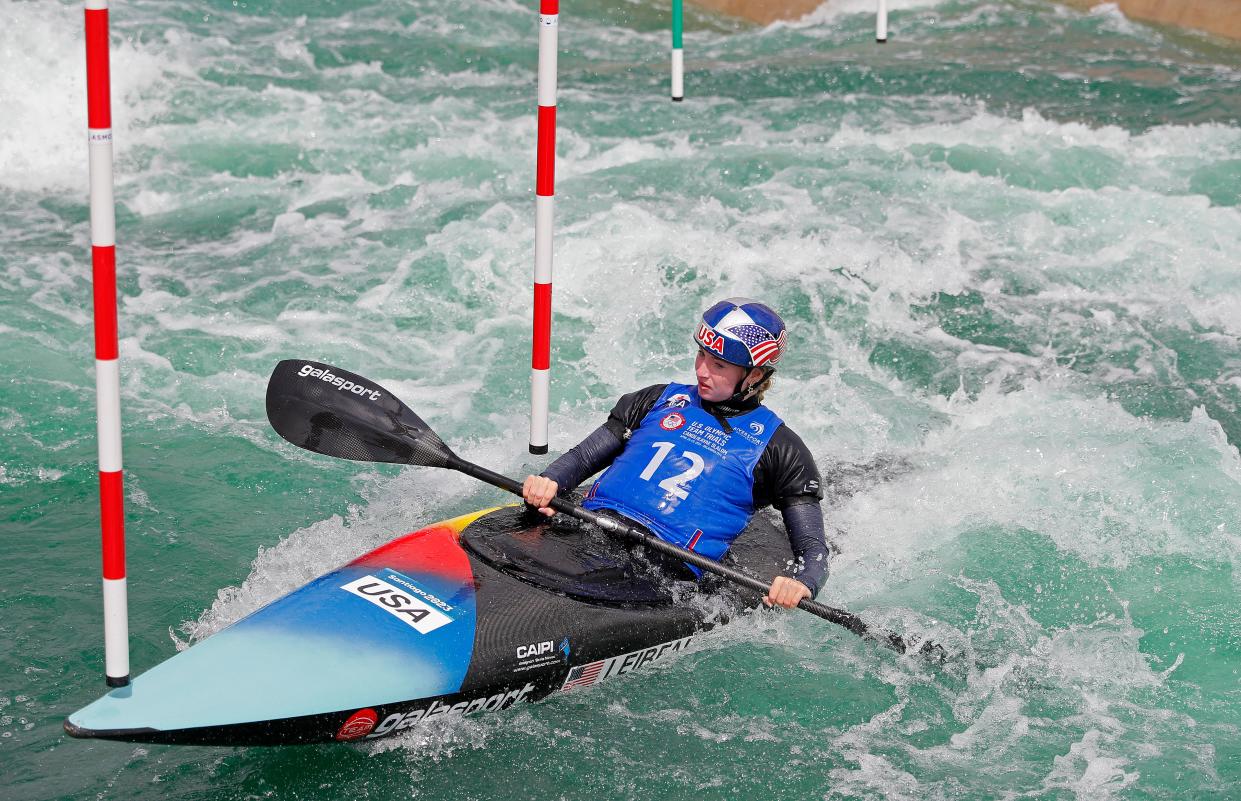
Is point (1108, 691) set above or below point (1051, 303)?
below

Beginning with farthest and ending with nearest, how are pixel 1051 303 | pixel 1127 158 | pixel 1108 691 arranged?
pixel 1127 158, pixel 1051 303, pixel 1108 691

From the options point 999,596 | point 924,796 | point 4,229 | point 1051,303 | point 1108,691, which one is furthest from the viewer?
point 4,229

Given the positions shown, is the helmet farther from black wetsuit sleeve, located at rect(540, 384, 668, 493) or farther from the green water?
the green water

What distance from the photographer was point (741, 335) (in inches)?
170

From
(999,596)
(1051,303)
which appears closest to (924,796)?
(999,596)

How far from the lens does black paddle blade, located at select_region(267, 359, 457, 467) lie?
452cm

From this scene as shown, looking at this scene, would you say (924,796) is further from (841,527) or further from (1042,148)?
(1042,148)

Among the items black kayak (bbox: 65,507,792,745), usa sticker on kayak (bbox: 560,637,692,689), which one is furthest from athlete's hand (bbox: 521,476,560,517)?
usa sticker on kayak (bbox: 560,637,692,689)

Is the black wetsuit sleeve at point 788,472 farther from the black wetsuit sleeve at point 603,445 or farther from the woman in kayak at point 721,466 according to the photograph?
the black wetsuit sleeve at point 603,445

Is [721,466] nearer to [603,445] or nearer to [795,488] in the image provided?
[795,488]

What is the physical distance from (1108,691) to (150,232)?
21.4ft

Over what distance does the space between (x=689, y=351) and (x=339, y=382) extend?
2817 millimetres

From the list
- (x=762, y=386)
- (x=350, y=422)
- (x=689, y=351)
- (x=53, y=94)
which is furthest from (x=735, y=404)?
(x=53, y=94)

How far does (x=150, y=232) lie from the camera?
8.50 metres
